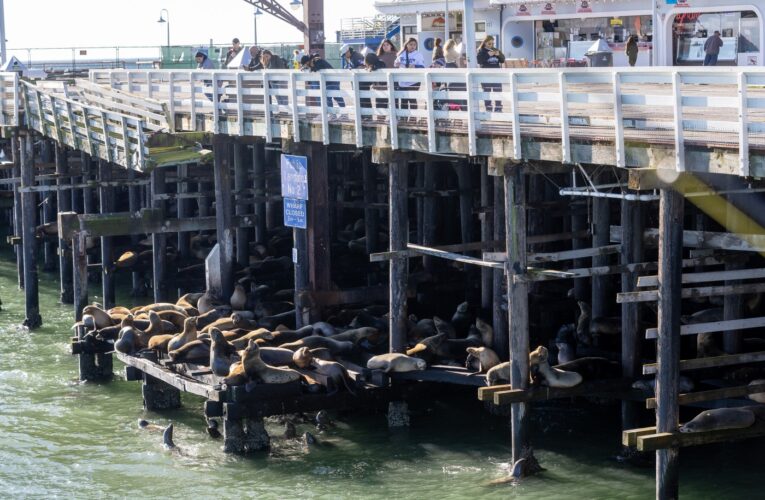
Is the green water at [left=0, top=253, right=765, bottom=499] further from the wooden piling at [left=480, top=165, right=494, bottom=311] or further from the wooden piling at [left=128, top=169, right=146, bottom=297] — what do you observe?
the wooden piling at [left=128, top=169, right=146, bottom=297]

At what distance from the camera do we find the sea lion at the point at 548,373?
1861cm

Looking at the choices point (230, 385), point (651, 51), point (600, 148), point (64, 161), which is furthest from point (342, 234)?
point (600, 148)

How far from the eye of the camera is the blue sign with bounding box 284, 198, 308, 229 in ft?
77.8

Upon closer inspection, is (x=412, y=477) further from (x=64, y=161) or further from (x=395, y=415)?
(x=64, y=161)

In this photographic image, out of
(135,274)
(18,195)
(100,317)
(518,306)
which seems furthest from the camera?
(135,274)

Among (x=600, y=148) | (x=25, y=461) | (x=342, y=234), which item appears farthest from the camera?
(x=342, y=234)

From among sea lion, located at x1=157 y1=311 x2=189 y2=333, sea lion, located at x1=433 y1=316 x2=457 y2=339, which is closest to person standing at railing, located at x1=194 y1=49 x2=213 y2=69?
sea lion, located at x1=157 y1=311 x2=189 y2=333

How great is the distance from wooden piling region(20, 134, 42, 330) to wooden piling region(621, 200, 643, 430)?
15.2 meters

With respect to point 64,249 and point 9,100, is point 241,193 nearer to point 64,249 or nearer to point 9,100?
point 64,249

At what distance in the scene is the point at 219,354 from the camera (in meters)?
21.0

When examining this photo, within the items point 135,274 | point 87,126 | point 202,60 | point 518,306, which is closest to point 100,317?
point 87,126

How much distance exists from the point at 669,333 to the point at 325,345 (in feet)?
23.5

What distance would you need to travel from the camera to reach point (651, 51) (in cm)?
2411

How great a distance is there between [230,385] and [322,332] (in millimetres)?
3329
